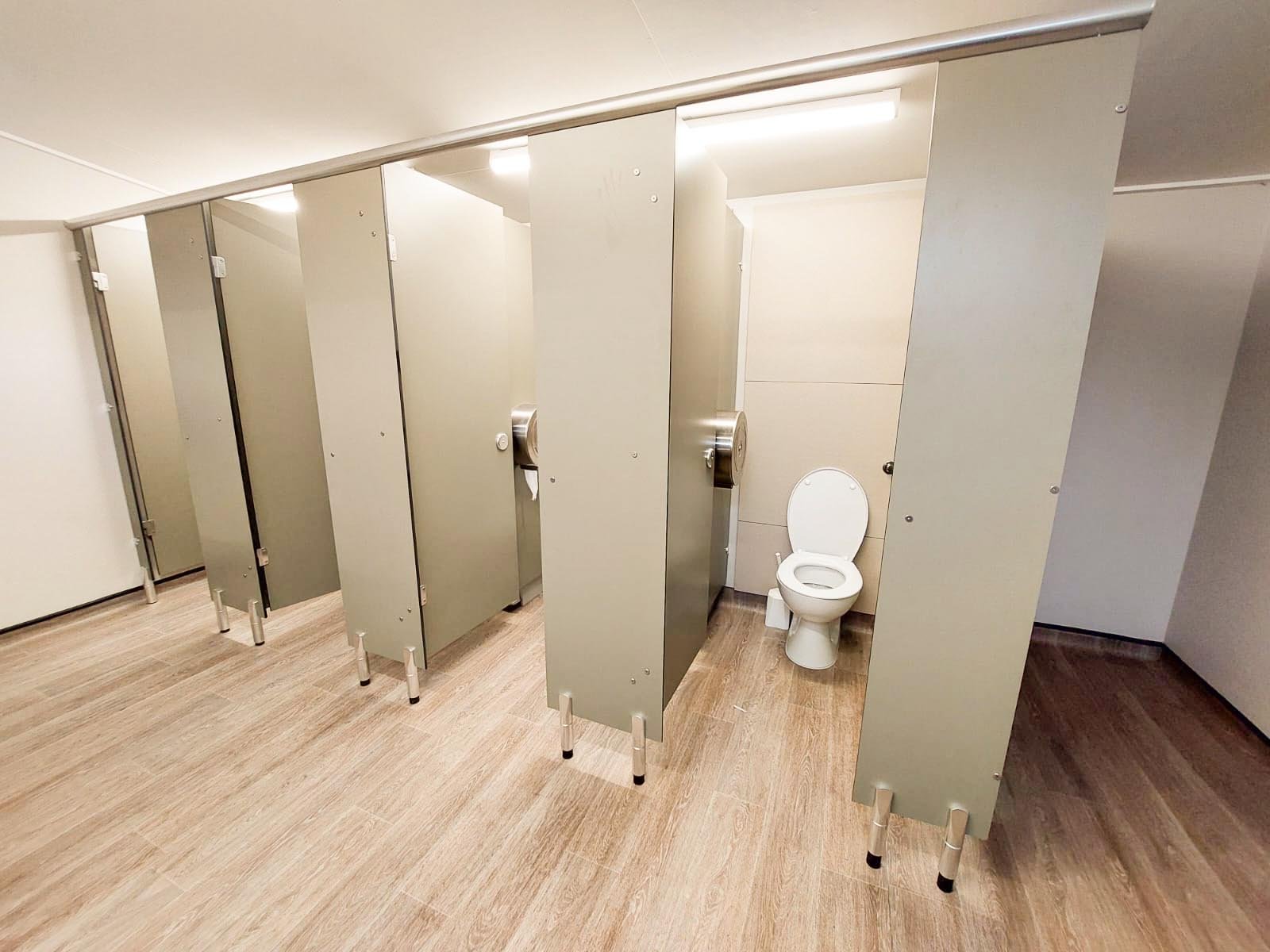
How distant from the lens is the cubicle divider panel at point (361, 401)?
1.80m

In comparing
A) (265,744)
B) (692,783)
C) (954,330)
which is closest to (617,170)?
(954,330)

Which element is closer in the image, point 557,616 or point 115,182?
point 557,616

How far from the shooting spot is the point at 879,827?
1402 millimetres

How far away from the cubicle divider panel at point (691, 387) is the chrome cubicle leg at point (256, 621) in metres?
2.21

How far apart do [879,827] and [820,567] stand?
1.26 m

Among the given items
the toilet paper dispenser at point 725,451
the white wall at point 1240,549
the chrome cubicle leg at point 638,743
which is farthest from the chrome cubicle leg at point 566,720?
the white wall at point 1240,549

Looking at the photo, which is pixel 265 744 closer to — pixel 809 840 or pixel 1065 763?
pixel 809 840

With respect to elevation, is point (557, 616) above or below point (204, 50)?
below

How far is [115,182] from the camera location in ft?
9.01

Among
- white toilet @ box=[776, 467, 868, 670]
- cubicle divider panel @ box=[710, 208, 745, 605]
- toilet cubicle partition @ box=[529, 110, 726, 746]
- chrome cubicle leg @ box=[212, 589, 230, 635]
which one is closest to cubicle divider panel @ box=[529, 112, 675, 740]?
toilet cubicle partition @ box=[529, 110, 726, 746]

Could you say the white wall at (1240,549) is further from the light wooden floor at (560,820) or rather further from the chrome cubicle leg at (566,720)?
the chrome cubicle leg at (566,720)

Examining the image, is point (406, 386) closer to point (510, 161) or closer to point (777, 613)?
point (510, 161)

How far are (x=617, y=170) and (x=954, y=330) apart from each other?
1015 millimetres

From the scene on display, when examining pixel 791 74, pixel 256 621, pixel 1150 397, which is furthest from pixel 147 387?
pixel 1150 397
